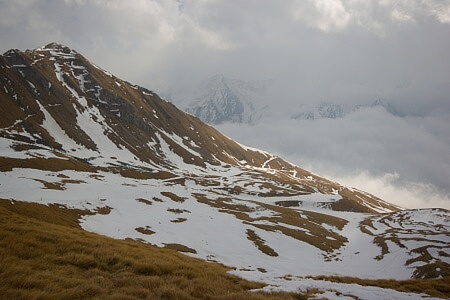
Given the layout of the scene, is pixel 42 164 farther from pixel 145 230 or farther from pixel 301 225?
pixel 301 225

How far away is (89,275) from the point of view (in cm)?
1202

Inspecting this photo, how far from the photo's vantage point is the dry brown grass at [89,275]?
955 centimetres

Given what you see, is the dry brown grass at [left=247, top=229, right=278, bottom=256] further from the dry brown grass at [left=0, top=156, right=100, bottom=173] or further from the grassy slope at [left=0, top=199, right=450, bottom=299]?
the dry brown grass at [left=0, top=156, right=100, bottom=173]

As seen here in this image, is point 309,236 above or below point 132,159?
below

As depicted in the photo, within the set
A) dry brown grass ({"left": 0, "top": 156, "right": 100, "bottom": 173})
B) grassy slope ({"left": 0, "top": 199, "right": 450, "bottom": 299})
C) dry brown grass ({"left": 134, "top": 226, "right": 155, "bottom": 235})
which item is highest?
dry brown grass ({"left": 0, "top": 156, "right": 100, "bottom": 173})

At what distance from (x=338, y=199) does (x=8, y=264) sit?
18105 centimetres

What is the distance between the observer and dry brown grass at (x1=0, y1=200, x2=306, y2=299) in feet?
31.3

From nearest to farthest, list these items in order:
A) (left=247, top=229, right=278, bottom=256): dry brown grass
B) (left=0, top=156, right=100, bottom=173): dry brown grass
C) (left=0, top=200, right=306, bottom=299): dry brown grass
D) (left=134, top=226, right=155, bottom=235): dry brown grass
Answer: (left=0, top=200, right=306, bottom=299): dry brown grass, (left=134, top=226, right=155, bottom=235): dry brown grass, (left=247, top=229, right=278, bottom=256): dry brown grass, (left=0, top=156, right=100, bottom=173): dry brown grass

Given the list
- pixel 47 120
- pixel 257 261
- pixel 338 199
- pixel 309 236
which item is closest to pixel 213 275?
pixel 257 261

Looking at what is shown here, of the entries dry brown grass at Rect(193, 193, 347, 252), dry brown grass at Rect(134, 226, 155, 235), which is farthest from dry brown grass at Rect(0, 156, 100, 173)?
dry brown grass at Rect(134, 226, 155, 235)

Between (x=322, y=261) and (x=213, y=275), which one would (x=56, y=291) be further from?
(x=322, y=261)

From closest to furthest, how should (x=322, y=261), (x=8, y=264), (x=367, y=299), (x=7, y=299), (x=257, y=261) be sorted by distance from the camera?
1. (x=7, y=299)
2. (x=8, y=264)
3. (x=367, y=299)
4. (x=257, y=261)
5. (x=322, y=261)

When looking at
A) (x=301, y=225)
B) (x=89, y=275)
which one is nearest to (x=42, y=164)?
(x=301, y=225)

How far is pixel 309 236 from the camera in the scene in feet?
281
